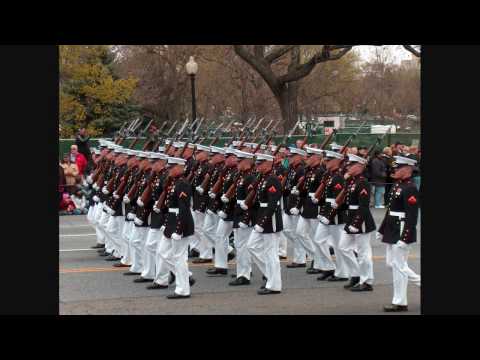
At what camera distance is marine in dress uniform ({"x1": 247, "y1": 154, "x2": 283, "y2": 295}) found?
11.1 m

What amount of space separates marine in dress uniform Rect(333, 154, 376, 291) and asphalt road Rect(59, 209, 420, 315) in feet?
0.89

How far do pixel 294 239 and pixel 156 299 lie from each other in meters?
3.60

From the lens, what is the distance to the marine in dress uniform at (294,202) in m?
13.6

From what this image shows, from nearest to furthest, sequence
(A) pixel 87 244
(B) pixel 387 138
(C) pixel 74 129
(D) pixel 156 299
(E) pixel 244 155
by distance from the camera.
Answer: (D) pixel 156 299 < (E) pixel 244 155 < (A) pixel 87 244 < (B) pixel 387 138 < (C) pixel 74 129

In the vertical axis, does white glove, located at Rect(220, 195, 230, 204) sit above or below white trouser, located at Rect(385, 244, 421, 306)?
above

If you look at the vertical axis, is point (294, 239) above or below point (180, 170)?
below

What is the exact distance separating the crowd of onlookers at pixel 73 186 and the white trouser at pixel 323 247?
10594mm

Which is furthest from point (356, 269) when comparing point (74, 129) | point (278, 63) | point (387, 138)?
point (278, 63)

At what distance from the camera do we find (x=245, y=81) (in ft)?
139

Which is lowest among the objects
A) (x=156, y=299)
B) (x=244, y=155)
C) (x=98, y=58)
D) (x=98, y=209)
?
(x=156, y=299)

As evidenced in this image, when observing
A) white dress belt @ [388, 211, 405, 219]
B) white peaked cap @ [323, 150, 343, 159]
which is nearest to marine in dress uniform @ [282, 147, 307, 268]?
white peaked cap @ [323, 150, 343, 159]

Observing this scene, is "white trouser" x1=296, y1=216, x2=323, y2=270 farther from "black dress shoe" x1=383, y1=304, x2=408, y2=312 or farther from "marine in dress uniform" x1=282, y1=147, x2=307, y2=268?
"black dress shoe" x1=383, y1=304, x2=408, y2=312

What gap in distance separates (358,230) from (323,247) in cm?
142
